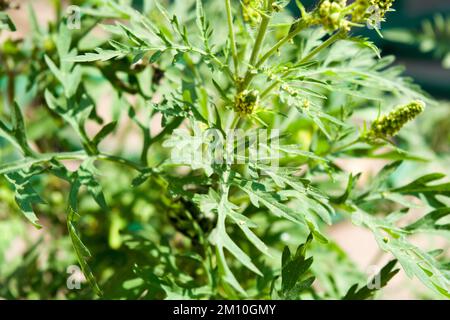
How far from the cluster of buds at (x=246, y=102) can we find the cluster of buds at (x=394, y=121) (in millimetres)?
248

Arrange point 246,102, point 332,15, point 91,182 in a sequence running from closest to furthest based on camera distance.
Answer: point 332,15
point 246,102
point 91,182

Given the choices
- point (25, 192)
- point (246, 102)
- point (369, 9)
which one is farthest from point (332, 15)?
point (25, 192)

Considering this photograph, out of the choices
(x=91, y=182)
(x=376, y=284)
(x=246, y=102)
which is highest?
(x=246, y=102)

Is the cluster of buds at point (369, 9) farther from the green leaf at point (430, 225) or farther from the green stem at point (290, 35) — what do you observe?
the green leaf at point (430, 225)

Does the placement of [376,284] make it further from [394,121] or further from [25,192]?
[25,192]

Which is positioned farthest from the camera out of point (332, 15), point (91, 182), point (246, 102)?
point (91, 182)

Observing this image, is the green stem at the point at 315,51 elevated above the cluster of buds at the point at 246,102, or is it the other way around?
the green stem at the point at 315,51

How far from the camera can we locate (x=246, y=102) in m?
0.82

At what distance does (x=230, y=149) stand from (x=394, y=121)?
0.29 m

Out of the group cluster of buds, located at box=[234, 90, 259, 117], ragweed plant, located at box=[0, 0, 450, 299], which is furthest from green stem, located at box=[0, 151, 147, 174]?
cluster of buds, located at box=[234, 90, 259, 117]

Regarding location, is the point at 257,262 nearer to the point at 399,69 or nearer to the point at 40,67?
the point at 399,69

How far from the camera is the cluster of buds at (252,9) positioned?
0.79m

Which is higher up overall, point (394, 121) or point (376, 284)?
point (394, 121)

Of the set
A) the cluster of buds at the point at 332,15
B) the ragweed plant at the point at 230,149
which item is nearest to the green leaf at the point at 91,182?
the ragweed plant at the point at 230,149
